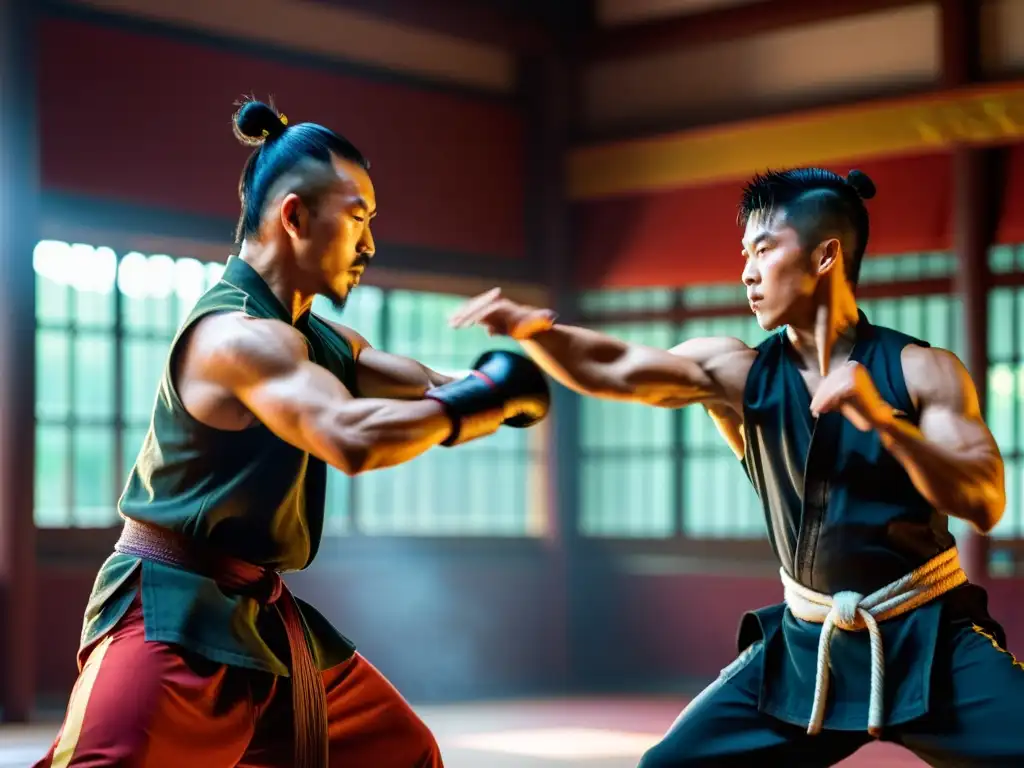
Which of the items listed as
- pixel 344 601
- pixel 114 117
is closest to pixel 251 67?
pixel 114 117

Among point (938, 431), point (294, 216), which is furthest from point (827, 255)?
point (294, 216)

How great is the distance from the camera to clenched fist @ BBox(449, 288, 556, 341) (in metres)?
2.42

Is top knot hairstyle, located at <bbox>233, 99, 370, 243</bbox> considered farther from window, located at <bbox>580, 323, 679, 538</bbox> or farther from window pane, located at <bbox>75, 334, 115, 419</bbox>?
window, located at <bbox>580, 323, 679, 538</bbox>

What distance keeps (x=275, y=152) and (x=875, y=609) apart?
1.29 m

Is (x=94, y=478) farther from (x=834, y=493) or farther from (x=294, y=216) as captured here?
(x=834, y=493)

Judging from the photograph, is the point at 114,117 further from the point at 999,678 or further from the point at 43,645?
the point at 999,678

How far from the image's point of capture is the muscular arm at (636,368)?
2.59 meters

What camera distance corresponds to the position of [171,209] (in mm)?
6059

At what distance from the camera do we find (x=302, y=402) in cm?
210

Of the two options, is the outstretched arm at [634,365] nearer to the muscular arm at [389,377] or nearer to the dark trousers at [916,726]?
the muscular arm at [389,377]

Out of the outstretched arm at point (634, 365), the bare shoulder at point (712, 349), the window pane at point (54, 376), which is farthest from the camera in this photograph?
the window pane at point (54, 376)

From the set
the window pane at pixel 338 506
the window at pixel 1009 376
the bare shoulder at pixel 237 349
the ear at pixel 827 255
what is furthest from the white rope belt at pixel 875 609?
the window pane at pixel 338 506

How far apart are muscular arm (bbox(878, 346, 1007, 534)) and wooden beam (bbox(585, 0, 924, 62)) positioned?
14.2 ft

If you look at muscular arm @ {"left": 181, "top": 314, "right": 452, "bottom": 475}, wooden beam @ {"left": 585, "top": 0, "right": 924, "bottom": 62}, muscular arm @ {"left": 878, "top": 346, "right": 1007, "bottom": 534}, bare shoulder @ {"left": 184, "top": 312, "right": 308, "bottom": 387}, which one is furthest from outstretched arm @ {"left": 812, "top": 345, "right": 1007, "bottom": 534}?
wooden beam @ {"left": 585, "top": 0, "right": 924, "bottom": 62}
